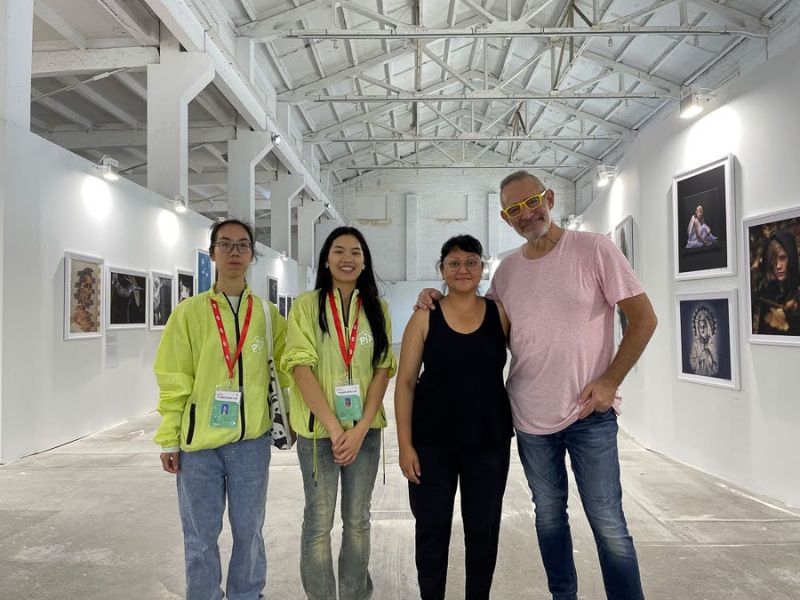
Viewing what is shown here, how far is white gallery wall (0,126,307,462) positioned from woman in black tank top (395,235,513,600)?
14.9ft

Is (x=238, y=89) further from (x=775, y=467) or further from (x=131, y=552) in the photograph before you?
(x=775, y=467)

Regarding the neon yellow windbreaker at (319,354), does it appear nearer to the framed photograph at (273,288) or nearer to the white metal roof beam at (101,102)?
the white metal roof beam at (101,102)

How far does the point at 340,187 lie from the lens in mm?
A: 23750

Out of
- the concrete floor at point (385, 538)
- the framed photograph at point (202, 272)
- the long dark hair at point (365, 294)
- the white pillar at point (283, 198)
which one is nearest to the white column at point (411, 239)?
the white pillar at point (283, 198)

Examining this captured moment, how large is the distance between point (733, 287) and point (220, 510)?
167 inches

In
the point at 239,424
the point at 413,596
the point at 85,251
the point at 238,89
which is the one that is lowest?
the point at 413,596

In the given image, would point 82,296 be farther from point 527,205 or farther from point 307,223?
point 307,223

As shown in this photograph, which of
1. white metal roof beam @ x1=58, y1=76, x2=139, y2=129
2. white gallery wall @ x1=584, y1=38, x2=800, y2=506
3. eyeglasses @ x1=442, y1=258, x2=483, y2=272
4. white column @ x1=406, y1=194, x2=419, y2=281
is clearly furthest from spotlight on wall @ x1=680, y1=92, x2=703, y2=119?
white column @ x1=406, y1=194, x2=419, y2=281

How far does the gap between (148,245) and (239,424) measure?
21.6 feet

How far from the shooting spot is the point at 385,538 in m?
3.41

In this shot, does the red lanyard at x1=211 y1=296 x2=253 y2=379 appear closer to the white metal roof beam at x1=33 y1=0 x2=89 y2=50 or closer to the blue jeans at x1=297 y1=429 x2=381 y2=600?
the blue jeans at x1=297 y1=429 x2=381 y2=600

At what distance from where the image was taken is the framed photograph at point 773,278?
390 cm

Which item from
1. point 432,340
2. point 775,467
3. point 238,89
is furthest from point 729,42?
point 432,340

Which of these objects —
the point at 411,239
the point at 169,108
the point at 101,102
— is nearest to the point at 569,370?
the point at 169,108
